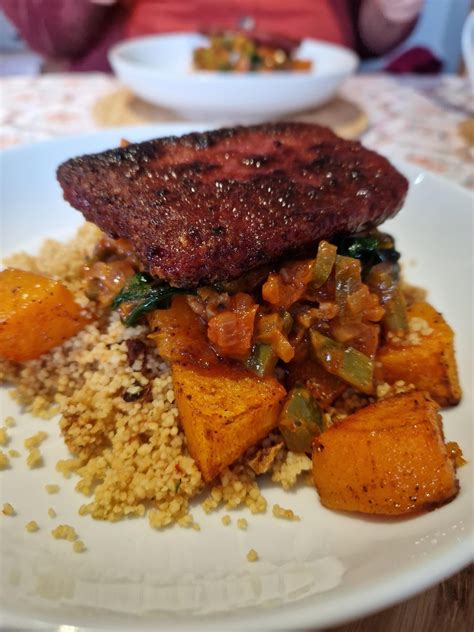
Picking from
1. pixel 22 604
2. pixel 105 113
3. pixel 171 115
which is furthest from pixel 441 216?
pixel 105 113

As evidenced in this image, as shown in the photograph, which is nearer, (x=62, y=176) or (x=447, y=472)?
(x=447, y=472)

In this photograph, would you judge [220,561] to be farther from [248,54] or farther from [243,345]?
[248,54]

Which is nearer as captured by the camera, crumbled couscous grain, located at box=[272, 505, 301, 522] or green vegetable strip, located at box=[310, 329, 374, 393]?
crumbled couscous grain, located at box=[272, 505, 301, 522]

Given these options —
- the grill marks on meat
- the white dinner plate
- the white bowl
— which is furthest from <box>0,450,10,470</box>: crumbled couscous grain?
the white bowl

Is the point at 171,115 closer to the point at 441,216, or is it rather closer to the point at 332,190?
the point at 441,216

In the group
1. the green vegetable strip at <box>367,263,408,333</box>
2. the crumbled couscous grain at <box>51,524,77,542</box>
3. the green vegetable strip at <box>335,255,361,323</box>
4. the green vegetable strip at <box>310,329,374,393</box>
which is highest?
the green vegetable strip at <box>335,255,361,323</box>

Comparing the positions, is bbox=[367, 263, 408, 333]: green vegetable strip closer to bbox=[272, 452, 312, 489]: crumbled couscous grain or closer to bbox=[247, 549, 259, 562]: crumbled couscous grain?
bbox=[272, 452, 312, 489]: crumbled couscous grain

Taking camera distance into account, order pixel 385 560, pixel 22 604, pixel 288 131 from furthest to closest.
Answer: pixel 288 131 → pixel 385 560 → pixel 22 604
